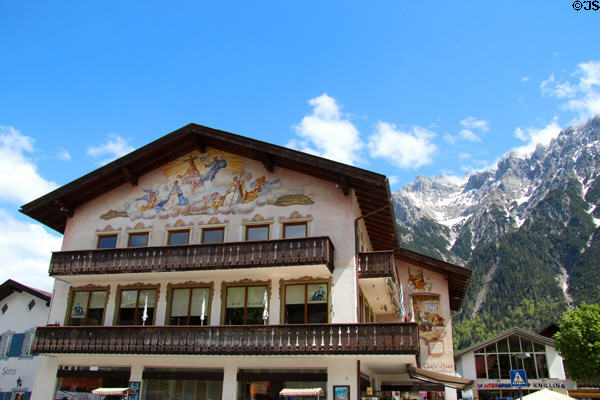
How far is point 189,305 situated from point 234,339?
377 cm

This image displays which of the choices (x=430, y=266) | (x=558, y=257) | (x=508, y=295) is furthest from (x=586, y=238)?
(x=430, y=266)

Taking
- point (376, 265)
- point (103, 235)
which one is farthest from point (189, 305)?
point (376, 265)

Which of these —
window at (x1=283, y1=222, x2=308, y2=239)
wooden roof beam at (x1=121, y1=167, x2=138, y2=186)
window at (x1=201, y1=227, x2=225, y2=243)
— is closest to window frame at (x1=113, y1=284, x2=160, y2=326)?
window at (x1=201, y1=227, x2=225, y2=243)

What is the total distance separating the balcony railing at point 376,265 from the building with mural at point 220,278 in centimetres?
5

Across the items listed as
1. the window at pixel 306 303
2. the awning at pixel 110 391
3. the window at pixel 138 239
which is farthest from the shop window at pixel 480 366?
the awning at pixel 110 391

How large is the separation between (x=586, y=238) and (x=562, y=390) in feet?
495

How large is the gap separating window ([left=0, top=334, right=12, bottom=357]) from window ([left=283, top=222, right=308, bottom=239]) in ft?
64.1

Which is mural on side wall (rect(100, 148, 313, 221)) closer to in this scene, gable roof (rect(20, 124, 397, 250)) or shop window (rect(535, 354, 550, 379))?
gable roof (rect(20, 124, 397, 250))

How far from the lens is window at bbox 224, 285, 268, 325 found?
80.5 feet

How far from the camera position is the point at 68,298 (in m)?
27.4

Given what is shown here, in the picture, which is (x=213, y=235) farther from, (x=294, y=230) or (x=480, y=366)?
(x=480, y=366)

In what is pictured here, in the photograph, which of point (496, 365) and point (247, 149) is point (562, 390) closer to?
point (496, 365)

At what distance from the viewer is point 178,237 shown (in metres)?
27.3

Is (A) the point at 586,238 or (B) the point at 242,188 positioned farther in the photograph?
(A) the point at 586,238
